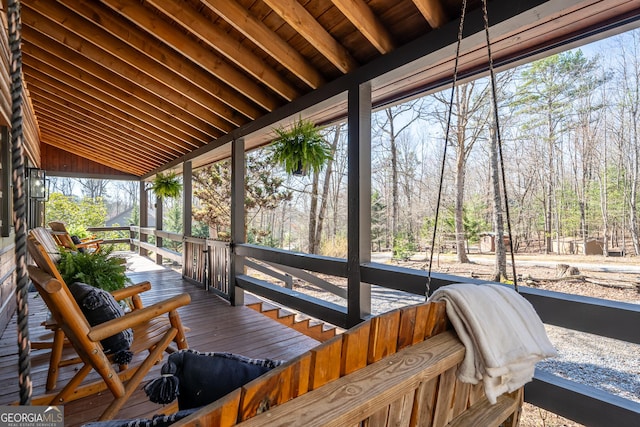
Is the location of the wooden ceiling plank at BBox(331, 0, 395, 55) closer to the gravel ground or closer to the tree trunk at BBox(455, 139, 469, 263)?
the gravel ground

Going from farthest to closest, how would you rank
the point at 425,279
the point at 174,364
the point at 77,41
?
1. the point at 77,41
2. the point at 425,279
3. the point at 174,364

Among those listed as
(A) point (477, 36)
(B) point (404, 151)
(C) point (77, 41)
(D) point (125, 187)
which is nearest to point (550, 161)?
(B) point (404, 151)

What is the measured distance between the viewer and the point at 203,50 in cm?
308

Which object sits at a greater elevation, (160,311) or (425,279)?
(425,279)

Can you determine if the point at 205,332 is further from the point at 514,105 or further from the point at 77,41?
the point at 514,105

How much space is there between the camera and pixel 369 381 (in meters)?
0.85

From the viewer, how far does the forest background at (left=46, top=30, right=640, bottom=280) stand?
5.02 m

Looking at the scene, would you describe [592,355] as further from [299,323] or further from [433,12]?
[433,12]

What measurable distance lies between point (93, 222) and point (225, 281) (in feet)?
33.4

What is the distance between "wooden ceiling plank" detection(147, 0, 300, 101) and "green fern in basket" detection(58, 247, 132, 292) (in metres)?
2.20

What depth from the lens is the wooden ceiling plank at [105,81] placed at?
11.7 ft

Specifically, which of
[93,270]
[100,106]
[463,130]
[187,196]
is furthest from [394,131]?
[93,270]

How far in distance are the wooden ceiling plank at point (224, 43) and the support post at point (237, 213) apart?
1.36 meters

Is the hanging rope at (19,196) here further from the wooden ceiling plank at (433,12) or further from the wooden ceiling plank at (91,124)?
the wooden ceiling plank at (91,124)
